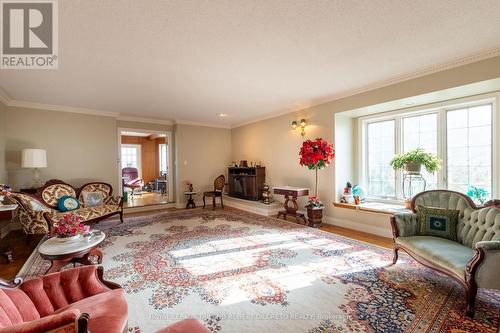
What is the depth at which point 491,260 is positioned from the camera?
177cm

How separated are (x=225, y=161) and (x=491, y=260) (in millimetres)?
6325

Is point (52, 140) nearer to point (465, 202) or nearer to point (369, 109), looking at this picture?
point (369, 109)

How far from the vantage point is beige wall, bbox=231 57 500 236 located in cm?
302

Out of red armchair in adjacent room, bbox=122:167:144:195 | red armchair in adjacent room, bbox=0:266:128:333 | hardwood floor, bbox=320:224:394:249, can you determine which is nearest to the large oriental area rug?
hardwood floor, bbox=320:224:394:249

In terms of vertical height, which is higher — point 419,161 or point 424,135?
point 424,135

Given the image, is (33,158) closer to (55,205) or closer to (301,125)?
(55,205)

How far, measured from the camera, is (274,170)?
5934 mm

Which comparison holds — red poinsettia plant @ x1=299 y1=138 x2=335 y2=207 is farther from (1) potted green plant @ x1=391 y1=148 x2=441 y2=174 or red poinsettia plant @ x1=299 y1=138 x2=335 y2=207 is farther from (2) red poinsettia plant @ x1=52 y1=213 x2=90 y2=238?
(2) red poinsettia plant @ x1=52 y1=213 x2=90 y2=238

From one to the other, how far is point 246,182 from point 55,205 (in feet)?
13.5

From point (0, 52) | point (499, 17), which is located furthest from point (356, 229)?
point (0, 52)

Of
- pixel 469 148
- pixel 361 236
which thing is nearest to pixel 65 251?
pixel 361 236

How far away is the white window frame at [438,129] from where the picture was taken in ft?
10.5

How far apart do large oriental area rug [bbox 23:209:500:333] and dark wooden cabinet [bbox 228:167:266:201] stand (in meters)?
2.35

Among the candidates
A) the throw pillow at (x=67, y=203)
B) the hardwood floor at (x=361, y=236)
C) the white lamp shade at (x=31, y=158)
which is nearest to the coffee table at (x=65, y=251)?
the throw pillow at (x=67, y=203)
